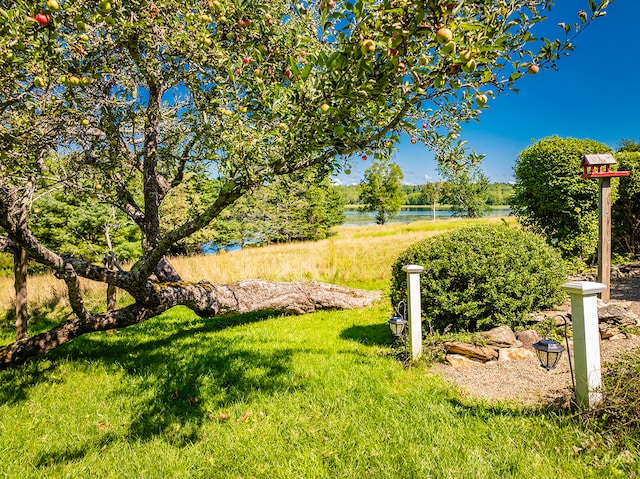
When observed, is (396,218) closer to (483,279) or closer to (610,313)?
(610,313)

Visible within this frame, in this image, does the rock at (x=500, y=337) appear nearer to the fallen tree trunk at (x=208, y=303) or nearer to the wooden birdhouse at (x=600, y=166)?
the wooden birdhouse at (x=600, y=166)

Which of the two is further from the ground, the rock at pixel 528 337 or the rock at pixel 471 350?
the rock at pixel 528 337

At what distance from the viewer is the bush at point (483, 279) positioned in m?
5.19

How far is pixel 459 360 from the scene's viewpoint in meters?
4.66

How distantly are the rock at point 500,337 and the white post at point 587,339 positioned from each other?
5.78ft

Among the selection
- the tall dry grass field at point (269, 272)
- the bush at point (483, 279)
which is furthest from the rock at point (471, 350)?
the tall dry grass field at point (269, 272)

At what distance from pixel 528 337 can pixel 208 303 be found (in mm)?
5264

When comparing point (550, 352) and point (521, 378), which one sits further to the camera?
point (521, 378)

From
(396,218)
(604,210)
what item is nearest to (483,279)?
(604,210)

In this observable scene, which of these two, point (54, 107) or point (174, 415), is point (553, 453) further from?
point (54, 107)

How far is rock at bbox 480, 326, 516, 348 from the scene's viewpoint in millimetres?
4734

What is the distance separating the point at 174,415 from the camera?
12.4 feet

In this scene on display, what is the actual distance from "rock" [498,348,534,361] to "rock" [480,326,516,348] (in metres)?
0.12

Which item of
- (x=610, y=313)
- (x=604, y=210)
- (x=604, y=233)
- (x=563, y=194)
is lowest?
(x=610, y=313)
